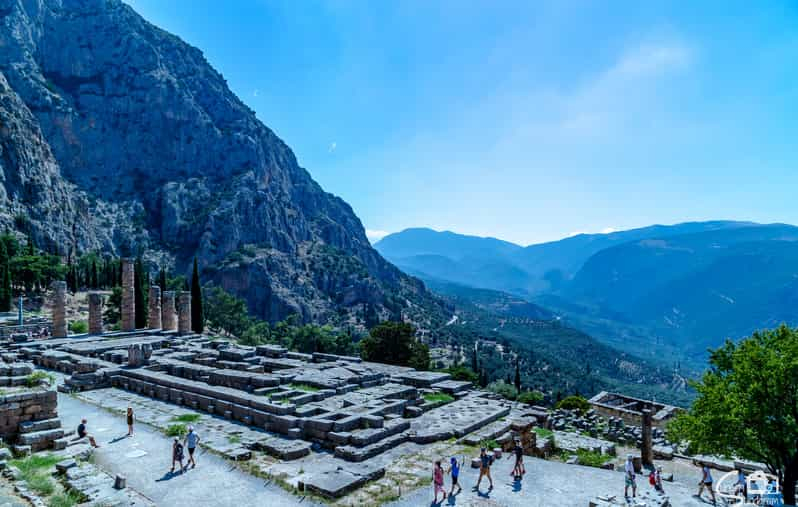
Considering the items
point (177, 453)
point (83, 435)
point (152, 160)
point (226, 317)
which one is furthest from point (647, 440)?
point (152, 160)

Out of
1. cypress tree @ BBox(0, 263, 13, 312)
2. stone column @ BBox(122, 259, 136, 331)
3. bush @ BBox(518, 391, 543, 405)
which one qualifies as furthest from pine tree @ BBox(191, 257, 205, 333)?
bush @ BBox(518, 391, 543, 405)

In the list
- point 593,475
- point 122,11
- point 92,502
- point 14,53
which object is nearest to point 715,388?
point 593,475

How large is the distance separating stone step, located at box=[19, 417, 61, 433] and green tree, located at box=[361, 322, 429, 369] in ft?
97.2

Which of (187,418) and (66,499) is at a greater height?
(66,499)

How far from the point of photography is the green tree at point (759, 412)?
1416 cm

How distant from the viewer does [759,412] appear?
47.8ft

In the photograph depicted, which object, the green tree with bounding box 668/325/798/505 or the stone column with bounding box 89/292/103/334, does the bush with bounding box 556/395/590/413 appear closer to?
the green tree with bounding box 668/325/798/505

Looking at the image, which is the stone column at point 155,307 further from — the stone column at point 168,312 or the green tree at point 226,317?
the green tree at point 226,317

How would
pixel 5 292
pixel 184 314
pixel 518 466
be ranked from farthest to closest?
1. pixel 5 292
2. pixel 184 314
3. pixel 518 466

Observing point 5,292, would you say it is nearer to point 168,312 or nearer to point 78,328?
point 78,328

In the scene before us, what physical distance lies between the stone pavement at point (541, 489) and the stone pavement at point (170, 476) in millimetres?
3417

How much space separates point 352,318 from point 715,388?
106 metres

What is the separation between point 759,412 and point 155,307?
39.6 m

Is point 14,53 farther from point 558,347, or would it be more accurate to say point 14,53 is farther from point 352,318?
point 558,347
